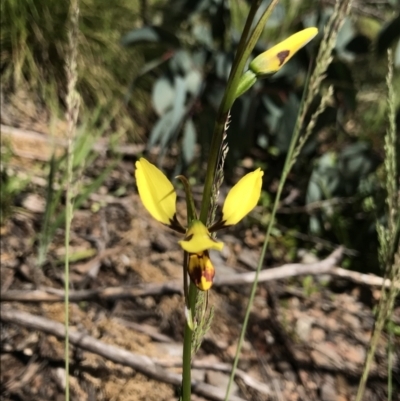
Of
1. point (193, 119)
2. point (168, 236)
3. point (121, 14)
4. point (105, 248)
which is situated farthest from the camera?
point (121, 14)

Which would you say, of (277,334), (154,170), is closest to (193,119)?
(277,334)

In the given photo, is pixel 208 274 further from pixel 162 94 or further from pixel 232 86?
pixel 162 94

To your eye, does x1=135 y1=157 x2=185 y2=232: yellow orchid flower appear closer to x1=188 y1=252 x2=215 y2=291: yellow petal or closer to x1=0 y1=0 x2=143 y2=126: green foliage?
x1=188 y1=252 x2=215 y2=291: yellow petal

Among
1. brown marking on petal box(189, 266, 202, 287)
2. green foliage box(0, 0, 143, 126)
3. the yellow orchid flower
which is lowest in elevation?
brown marking on petal box(189, 266, 202, 287)

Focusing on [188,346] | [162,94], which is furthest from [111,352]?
[162,94]

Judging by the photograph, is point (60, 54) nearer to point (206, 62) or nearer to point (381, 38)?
point (206, 62)

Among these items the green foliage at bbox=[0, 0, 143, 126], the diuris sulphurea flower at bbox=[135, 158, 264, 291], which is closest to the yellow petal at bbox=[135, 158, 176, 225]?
the diuris sulphurea flower at bbox=[135, 158, 264, 291]
